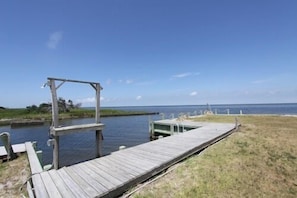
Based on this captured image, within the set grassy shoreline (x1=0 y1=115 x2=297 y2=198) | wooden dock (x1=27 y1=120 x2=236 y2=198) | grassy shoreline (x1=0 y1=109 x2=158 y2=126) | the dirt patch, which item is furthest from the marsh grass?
grassy shoreline (x1=0 y1=109 x2=158 y2=126)


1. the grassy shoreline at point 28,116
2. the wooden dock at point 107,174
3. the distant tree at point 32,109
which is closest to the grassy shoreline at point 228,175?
the wooden dock at point 107,174

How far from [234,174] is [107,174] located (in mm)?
3725

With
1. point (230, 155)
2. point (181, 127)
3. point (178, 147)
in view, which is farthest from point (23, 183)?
point (181, 127)

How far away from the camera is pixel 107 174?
16.3 feet

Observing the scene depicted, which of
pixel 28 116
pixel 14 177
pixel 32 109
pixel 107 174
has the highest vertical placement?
pixel 32 109

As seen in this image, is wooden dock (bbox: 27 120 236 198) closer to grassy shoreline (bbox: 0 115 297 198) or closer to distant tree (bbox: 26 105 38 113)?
grassy shoreline (bbox: 0 115 297 198)

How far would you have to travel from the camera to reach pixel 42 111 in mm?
55969

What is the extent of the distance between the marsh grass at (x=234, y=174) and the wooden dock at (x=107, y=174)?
36 centimetres

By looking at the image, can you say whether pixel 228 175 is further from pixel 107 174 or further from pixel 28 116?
pixel 28 116

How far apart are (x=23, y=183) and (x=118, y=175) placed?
2901 millimetres

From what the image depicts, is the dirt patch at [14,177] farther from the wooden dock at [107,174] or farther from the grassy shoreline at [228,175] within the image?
the wooden dock at [107,174]

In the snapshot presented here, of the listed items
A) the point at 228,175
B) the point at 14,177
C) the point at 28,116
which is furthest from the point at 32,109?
the point at 228,175

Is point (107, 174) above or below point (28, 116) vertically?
below

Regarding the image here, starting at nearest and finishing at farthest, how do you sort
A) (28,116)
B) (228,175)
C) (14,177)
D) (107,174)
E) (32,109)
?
1. (107,174)
2. (228,175)
3. (14,177)
4. (28,116)
5. (32,109)
